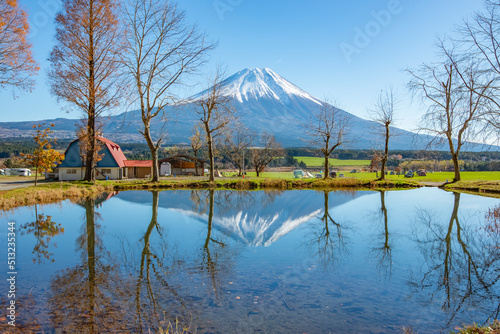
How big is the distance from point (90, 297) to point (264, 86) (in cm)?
16538

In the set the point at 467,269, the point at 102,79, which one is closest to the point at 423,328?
the point at 467,269

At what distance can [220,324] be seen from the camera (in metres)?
4.02

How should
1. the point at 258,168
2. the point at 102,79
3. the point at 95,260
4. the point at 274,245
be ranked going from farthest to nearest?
the point at 258,168 < the point at 102,79 < the point at 274,245 < the point at 95,260

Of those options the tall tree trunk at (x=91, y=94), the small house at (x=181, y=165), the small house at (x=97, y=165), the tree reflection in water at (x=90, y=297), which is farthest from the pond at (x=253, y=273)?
the small house at (x=181, y=165)

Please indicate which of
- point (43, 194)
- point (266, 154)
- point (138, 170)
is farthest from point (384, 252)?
point (138, 170)

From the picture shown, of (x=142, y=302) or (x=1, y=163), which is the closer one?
(x=142, y=302)

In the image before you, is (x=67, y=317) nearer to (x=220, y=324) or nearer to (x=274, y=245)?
(x=220, y=324)

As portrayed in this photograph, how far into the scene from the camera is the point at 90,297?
4.75 metres

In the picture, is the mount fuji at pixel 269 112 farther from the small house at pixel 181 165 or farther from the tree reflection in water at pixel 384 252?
the tree reflection in water at pixel 384 252

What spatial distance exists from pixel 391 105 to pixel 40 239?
80.8ft

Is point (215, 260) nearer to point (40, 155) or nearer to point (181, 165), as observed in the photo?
point (40, 155)

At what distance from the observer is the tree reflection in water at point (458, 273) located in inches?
181

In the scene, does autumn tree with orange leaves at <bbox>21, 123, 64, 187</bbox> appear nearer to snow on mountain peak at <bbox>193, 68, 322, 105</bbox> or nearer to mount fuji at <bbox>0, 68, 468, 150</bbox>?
mount fuji at <bbox>0, 68, 468, 150</bbox>

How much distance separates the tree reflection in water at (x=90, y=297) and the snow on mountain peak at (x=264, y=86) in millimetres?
149452
